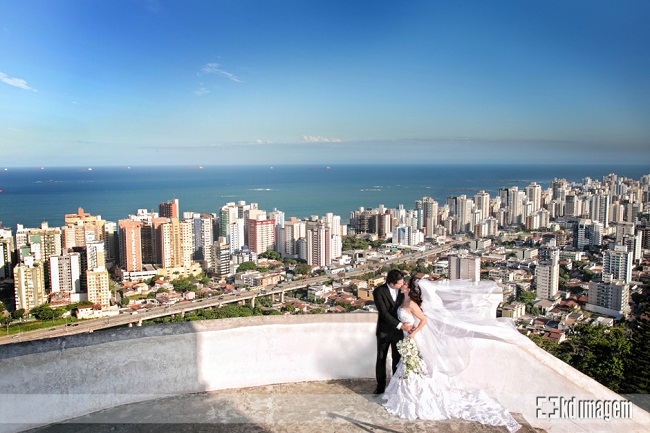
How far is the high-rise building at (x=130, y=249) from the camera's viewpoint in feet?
58.3

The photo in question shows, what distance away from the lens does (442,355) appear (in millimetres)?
1787

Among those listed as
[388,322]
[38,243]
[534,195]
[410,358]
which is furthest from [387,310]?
[534,195]

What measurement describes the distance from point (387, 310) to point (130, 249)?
17567 millimetres

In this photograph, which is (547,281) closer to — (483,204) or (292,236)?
(292,236)

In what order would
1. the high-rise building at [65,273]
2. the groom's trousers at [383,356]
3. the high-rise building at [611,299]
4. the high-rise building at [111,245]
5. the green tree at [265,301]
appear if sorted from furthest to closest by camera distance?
1. the high-rise building at [111,245]
2. the high-rise building at [65,273]
3. the green tree at [265,301]
4. the high-rise building at [611,299]
5. the groom's trousers at [383,356]

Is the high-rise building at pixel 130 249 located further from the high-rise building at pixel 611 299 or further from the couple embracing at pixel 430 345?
the couple embracing at pixel 430 345

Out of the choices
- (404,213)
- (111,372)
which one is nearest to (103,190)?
(404,213)

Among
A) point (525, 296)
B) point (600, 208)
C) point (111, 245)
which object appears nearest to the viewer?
point (525, 296)

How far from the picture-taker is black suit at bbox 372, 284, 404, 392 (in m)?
1.80

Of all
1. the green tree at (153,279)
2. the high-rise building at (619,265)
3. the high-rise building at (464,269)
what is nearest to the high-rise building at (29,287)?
the green tree at (153,279)

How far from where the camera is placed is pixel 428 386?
5.67ft

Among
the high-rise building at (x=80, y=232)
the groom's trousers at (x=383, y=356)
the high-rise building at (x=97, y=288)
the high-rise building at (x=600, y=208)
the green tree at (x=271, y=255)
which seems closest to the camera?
the groom's trousers at (x=383, y=356)

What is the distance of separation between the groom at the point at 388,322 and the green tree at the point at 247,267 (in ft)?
54.3

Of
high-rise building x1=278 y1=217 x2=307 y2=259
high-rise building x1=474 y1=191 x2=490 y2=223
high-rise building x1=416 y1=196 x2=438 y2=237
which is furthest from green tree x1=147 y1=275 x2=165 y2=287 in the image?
high-rise building x1=474 y1=191 x2=490 y2=223
